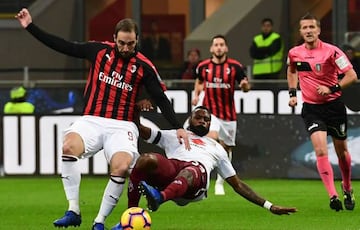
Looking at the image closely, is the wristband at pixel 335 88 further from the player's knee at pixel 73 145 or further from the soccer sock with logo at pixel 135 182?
the player's knee at pixel 73 145

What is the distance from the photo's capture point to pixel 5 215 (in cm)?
1445

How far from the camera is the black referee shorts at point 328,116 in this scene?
15070 millimetres

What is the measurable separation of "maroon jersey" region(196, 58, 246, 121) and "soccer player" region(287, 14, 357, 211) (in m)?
3.20

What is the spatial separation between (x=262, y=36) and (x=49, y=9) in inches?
260

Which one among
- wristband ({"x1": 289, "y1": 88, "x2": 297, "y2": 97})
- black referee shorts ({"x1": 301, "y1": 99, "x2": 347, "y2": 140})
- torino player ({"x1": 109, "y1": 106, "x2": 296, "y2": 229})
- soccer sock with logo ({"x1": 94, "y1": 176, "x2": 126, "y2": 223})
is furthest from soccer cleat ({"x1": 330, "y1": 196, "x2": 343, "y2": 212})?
soccer sock with logo ({"x1": 94, "y1": 176, "x2": 126, "y2": 223})

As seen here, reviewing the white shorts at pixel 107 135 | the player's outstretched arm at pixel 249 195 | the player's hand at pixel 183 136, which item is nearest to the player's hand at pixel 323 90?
the player's outstretched arm at pixel 249 195

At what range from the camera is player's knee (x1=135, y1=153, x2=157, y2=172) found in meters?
11.7

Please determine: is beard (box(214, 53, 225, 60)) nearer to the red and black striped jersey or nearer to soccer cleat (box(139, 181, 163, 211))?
the red and black striped jersey

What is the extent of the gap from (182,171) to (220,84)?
658cm

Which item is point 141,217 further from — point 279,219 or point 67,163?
point 279,219

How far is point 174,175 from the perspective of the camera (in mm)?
12133

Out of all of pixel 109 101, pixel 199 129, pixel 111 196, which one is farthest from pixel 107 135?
pixel 199 129

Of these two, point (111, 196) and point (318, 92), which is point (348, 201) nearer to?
point (318, 92)

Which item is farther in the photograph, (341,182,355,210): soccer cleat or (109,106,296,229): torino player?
(341,182,355,210): soccer cleat
